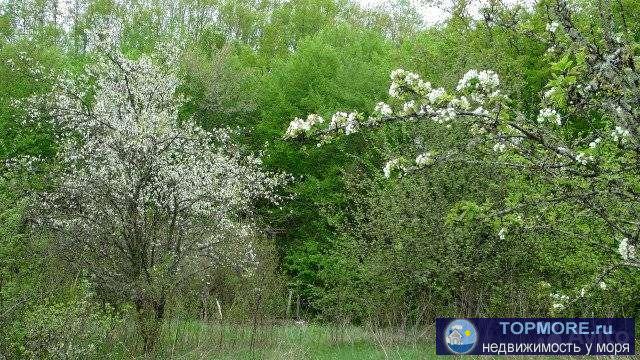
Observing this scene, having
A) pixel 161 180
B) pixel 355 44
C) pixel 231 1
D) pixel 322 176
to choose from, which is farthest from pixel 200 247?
pixel 231 1

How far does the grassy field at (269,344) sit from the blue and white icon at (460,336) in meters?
0.34

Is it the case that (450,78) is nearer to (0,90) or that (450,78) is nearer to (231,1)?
(0,90)

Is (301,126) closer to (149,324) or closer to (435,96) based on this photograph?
(435,96)

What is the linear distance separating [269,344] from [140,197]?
3.16 metres

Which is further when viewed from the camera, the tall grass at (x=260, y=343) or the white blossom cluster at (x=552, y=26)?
the tall grass at (x=260, y=343)

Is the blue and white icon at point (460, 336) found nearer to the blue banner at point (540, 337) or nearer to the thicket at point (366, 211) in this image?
the blue banner at point (540, 337)

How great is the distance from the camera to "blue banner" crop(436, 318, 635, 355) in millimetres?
6812

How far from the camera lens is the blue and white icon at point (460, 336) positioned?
24.4 ft

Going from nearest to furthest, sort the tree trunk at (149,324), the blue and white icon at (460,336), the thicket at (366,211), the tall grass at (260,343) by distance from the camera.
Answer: the thicket at (366,211), the blue and white icon at (460,336), the tall grass at (260,343), the tree trunk at (149,324)

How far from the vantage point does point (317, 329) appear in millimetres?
11812

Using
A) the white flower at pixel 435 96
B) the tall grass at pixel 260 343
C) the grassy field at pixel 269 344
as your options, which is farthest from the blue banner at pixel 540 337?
the white flower at pixel 435 96

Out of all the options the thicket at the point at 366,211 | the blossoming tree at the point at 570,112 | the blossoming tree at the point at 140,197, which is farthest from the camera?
the blossoming tree at the point at 140,197

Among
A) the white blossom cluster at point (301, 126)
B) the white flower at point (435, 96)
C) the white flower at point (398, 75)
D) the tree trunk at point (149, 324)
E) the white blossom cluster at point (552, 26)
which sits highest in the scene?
the white blossom cluster at point (552, 26)

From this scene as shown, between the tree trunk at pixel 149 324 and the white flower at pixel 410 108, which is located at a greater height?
the white flower at pixel 410 108
